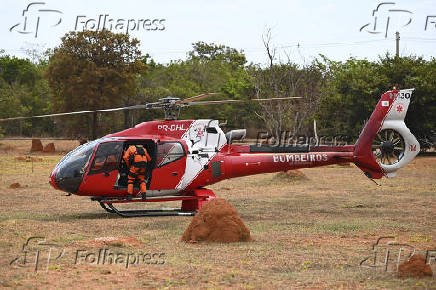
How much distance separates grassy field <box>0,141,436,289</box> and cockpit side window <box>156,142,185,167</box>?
1.48 m

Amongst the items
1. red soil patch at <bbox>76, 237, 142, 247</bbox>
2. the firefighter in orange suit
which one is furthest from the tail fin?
red soil patch at <bbox>76, 237, 142, 247</bbox>

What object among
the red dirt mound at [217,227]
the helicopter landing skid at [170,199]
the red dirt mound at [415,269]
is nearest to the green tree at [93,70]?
the helicopter landing skid at [170,199]

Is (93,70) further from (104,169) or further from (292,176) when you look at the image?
Answer: (104,169)

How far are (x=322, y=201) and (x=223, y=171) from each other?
4603mm

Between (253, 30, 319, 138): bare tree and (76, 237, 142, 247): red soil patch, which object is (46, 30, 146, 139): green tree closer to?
(253, 30, 319, 138): bare tree

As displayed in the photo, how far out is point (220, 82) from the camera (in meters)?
74.6

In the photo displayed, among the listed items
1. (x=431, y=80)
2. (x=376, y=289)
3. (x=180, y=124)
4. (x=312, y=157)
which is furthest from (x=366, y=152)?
(x=431, y=80)

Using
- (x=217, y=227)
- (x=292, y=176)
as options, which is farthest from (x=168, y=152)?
(x=292, y=176)

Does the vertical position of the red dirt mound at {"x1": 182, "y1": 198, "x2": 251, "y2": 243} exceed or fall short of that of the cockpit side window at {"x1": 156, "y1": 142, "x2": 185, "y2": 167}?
it falls short

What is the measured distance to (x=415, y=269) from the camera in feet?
30.8

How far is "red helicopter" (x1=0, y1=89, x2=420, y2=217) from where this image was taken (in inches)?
624

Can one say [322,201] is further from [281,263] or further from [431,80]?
[431,80]

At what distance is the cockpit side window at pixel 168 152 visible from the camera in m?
16.5

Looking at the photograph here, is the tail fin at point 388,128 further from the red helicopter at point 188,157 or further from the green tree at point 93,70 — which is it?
the green tree at point 93,70
